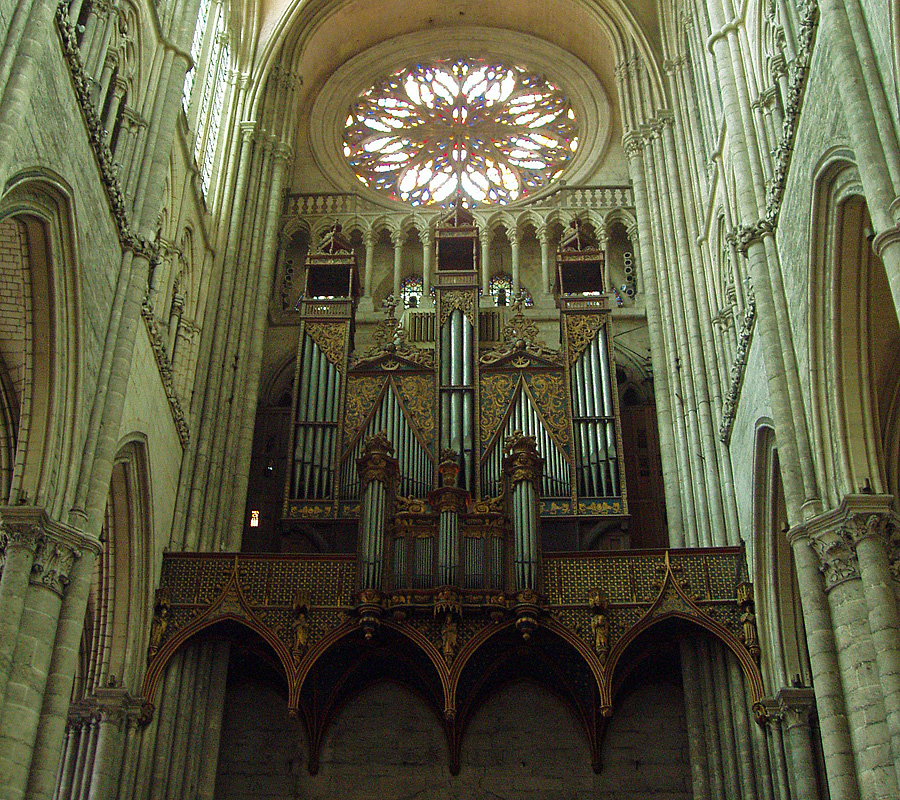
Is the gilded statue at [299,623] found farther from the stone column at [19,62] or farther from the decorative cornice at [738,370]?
the stone column at [19,62]

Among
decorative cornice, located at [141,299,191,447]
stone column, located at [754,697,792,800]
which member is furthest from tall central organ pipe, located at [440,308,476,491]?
stone column, located at [754,697,792,800]

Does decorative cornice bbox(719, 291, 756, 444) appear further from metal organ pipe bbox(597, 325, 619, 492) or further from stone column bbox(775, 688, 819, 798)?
stone column bbox(775, 688, 819, 798)

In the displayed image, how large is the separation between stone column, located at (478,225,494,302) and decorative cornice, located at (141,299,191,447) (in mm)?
7233

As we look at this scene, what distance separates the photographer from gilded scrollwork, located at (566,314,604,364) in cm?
1975

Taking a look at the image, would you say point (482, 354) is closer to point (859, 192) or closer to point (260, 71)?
point (260, 71)

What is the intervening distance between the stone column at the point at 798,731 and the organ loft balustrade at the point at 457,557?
27.3 inches

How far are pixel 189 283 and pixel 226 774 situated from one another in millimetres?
8005

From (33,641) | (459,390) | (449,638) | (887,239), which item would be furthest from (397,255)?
(887,239)

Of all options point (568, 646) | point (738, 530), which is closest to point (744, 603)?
point (738, 530)

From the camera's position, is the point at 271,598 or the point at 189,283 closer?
the point at 271,598

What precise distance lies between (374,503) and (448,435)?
2.89 m

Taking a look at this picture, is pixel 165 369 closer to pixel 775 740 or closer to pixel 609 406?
pixel 609 406

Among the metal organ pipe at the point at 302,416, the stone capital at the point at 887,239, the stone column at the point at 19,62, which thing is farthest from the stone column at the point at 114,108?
the stone capital at the point at 887,239

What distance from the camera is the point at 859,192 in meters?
10.9
